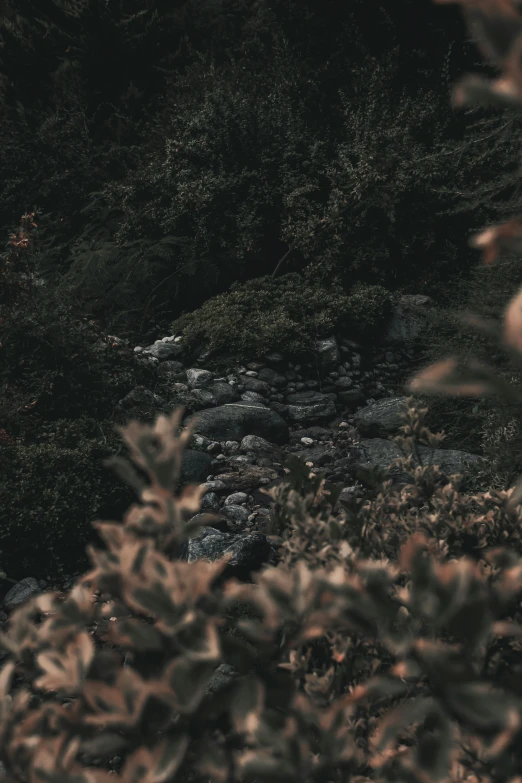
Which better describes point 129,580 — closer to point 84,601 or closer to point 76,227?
point 84,601

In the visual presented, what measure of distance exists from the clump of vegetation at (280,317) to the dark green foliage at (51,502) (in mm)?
2570

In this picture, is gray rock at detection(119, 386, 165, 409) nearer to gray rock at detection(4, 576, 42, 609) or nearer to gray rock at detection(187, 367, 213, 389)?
gray rock at detection(187, 367, 213, 389)

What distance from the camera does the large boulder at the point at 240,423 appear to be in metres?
5.25

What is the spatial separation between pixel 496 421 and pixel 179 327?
352cm

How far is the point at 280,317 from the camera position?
6.51m

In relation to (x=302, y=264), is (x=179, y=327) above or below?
below

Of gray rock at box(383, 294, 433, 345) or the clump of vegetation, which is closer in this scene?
the clump of vegetation

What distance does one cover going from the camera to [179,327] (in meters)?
7.01

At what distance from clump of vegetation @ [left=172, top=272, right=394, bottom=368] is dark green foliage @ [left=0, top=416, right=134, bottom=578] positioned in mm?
2570

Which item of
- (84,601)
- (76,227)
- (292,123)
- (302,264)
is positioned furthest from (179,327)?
(84,601)

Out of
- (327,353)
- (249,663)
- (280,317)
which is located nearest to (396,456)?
(327,353)

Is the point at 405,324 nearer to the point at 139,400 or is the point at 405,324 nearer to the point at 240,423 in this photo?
the point at 240,423

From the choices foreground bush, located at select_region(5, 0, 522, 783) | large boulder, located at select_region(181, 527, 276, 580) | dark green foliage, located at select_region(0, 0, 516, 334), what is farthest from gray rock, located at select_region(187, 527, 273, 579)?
dark green foliage, located at select_region(0, 0, 516, 334)

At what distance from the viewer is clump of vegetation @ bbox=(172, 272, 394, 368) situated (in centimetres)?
636
